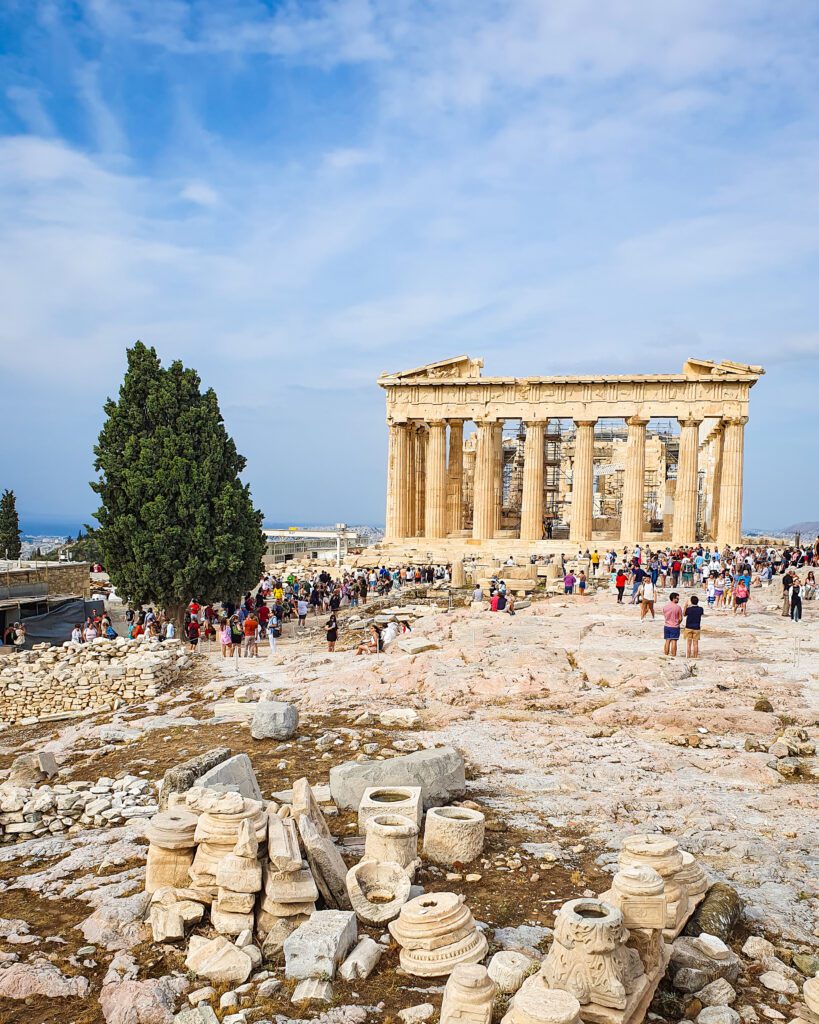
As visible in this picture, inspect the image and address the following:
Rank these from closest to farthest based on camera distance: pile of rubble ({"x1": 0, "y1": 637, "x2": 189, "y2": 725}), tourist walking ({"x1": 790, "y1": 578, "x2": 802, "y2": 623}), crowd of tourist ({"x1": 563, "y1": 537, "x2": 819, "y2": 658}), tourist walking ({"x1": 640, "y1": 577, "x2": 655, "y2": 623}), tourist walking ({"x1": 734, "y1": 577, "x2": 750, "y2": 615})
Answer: crowd of tourist ({"x1": 563, "y1": 537, "x2": 819, "y2": 658}), pile of rubble ({"x1": 0, "y1": 637, "x2": 189, "y2": 725}), tourist walking ({"x1": 640, "y1": 577, "x2": 655, "y2": 623}), tourist walking ({"x1": 790, "y1": 578, "x2": 802, "y2": 623}), tourist walking ({"x1": 734, "y1": 577, "x2": 750, "y2": 615})

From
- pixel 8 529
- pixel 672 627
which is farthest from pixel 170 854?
pixel 8 529

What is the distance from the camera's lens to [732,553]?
123 feet

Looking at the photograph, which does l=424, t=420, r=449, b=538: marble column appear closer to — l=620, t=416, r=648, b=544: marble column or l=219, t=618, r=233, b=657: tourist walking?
l=620, t=416, r=648, b=544: marble column

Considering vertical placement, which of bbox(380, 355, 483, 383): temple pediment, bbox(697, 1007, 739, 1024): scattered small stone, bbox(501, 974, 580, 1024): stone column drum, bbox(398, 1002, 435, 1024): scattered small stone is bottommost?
bbox(398, 1002, 435, 1024): scattered small stone

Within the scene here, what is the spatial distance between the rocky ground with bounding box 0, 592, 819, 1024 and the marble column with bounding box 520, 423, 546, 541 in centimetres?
2408

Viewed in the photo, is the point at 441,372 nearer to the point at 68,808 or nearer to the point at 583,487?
the point at 583,487

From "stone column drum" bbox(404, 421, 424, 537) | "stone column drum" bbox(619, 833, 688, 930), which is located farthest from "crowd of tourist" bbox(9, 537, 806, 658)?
"stone column drum" bbox(619, 833, 688, 930)

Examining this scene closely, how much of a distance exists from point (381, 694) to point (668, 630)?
610 centimetres

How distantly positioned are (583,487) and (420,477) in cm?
1057

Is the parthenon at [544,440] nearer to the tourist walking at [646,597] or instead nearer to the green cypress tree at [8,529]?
the tourist walking at [646,597]

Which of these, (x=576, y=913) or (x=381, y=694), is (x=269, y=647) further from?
(x=576, y=913)

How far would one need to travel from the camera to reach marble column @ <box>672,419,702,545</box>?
44094 millimetres

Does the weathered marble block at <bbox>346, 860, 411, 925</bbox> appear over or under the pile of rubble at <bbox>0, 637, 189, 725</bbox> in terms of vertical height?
over

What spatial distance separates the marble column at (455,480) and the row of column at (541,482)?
11 cm
